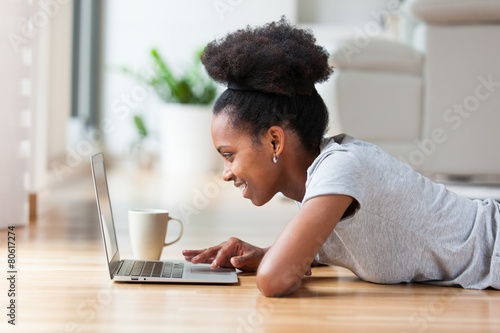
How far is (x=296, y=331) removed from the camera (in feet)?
2.96

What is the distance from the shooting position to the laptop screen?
120cm

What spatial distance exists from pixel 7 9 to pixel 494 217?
148 centimetres

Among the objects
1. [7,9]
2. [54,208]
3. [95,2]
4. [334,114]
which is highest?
[95,2]

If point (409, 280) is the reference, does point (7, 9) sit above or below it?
above

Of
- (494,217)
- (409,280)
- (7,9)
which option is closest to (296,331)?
(409,280)

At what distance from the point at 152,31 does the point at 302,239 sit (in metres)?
4.50

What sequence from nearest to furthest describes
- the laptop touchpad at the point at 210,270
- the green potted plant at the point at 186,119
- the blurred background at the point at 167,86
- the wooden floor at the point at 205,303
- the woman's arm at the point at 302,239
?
the wooden floor at the point at 205,303 < the woman's arm at the point at 302,239 < the laptop touchpad at the point at 210,270 < the blurred background at the point at 167,86 < the green potted plant at the point at 186,119

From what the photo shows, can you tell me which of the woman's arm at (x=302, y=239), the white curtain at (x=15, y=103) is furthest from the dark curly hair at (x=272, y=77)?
the white curtain at (x=15, y=103)

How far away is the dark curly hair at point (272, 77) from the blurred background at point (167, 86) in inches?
39.6

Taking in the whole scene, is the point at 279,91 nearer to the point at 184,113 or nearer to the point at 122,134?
the point at 184,113

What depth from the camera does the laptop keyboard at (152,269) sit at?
1.25 meters

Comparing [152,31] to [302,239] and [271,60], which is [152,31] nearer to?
[271,60]

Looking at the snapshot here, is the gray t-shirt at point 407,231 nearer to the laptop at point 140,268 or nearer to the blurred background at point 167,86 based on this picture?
the laptop at point 140,268

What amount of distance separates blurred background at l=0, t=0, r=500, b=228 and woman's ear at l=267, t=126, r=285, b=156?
108 cm
